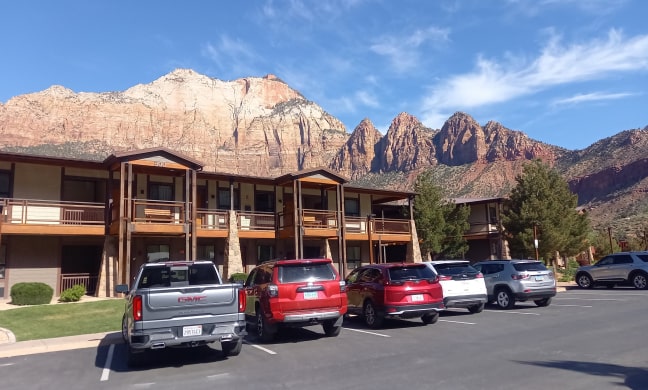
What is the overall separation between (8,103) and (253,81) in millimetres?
83501

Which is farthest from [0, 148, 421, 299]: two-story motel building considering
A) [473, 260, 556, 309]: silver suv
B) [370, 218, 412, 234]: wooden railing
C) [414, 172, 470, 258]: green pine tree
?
[473, 260, 556, 309]: silver suv

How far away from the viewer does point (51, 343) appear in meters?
12.4

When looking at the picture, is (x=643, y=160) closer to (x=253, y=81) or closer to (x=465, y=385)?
(x=465, y=385)

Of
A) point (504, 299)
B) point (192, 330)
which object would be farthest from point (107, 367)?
point (504, 299)

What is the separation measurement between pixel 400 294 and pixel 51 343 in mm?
8294

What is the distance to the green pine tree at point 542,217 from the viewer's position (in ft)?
110

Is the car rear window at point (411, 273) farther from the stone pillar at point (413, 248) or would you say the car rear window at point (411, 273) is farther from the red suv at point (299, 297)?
the stone pillar at point (413, 248)

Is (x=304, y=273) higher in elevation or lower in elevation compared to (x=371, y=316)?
higher

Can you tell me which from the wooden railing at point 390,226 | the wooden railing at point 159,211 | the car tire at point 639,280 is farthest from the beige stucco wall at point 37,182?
the car tire at point 639,280

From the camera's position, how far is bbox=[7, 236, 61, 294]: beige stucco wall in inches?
854

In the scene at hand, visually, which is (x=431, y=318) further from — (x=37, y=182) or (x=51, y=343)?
(x=37, y=182)

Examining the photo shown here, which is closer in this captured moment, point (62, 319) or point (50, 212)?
point (62, 319)

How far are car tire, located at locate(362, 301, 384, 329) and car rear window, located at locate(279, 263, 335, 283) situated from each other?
6.99 ft

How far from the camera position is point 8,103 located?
142 metres
